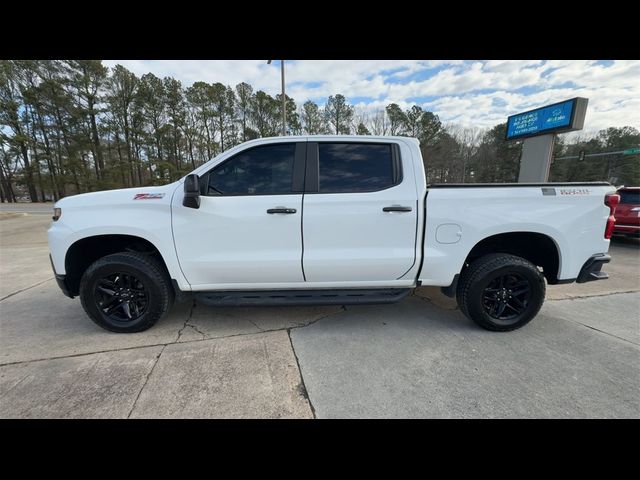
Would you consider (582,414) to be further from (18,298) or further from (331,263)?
(18,298)

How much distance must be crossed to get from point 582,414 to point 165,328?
3.71 meters

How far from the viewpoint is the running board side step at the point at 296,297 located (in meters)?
2.86

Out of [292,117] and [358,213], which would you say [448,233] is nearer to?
[358,213]

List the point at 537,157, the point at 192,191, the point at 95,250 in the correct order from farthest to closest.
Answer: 1. the point at 537,157
2. the point at 95,250
3. the point at 192,191

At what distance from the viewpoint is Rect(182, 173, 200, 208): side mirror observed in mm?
2555

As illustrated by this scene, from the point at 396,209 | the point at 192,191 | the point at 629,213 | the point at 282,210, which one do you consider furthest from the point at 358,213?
the point at 629,213

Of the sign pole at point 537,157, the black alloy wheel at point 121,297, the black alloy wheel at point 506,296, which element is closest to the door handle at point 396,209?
the black alloy wheel at point 506,296

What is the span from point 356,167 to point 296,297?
146 cm

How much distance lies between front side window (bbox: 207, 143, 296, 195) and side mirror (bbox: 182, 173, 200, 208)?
0.54ft

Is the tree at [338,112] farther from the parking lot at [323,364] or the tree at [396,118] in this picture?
the parking lot at [323,364]

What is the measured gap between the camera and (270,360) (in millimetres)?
2553

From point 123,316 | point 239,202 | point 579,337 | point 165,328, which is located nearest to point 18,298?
point 123,316

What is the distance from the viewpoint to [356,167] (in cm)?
288

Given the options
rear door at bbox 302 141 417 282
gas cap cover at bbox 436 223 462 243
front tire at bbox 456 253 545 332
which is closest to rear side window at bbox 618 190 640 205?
front tire at bbox 456 253 545 332
